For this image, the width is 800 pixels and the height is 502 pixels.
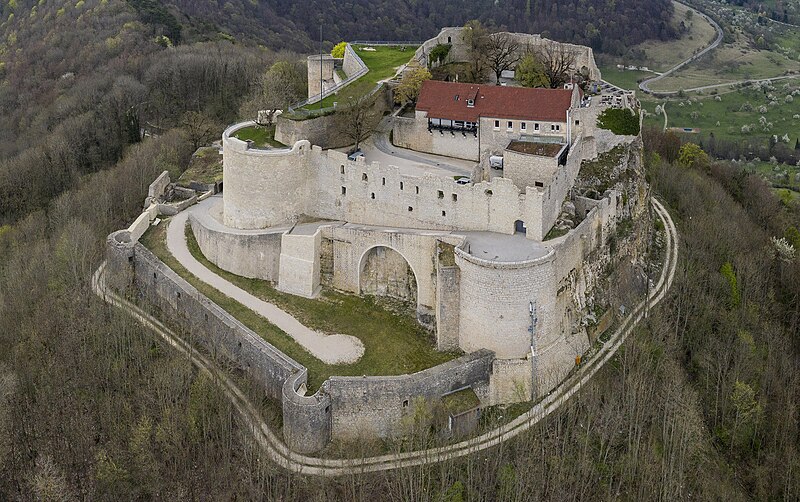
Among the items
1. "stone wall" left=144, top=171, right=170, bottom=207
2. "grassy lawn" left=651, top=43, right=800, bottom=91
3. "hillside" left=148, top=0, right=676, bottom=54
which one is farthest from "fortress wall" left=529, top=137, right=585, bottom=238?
"hillside" left=148, top=0, right=676, bottom=54

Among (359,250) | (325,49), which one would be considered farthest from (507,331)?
(325,49)

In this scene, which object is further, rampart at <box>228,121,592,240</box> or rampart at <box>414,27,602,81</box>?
rampart at <box>414,27,602,81</box>

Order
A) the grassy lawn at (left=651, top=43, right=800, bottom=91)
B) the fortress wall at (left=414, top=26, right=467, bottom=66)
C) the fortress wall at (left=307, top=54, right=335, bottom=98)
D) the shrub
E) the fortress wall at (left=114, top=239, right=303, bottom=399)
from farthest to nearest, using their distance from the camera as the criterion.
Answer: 1. the grassy lawn at (left=651, top=43, right=800, bottom=91)
2. the fortress wall at (left=307, top=54, right=335, bottom=98)
3. the fortress wall at (left=414, top=26, right=467, bottom=66)
4. the shrub
5. the fortress wall at (left=114, top=239, right=303, bottom=399)

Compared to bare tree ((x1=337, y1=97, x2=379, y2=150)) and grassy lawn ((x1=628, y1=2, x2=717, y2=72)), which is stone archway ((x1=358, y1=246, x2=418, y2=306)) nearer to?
bare tree ((x1=337, y1=97, x2=379, y2=150))

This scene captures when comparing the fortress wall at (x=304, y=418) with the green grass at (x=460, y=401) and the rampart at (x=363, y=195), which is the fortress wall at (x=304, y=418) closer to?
the green grass at (x=460, y=401)

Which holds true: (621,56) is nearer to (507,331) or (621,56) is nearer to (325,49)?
(325,49)

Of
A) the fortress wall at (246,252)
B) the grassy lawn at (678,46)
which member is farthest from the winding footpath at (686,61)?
the fortress wall at (246,252)

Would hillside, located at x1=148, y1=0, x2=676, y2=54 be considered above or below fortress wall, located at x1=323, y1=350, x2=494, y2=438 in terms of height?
above
